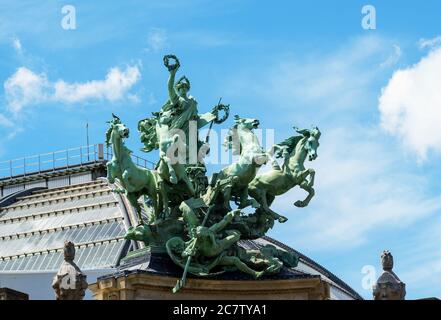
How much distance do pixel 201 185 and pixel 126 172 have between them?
3.43 meters

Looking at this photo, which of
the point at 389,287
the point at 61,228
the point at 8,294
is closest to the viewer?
the point at 8,294

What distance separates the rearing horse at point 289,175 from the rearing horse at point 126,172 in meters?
4.15

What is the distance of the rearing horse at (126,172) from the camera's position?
59.6m

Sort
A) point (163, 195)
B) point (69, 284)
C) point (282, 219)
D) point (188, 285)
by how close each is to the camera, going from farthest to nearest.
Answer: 1. point (282, 219)
2. point (163, 195)
3. point (188, 285)
4. point (69, 284)

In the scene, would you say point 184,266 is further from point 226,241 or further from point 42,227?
point 42,227

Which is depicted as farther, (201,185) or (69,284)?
(201,185)

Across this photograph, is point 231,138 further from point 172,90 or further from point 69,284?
point 69,284

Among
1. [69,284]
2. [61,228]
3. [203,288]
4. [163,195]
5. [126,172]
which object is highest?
[61,228]

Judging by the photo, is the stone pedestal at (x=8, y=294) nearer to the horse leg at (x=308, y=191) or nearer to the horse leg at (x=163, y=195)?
the horse leg at (x=163, y=195)

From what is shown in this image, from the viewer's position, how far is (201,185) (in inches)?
2443

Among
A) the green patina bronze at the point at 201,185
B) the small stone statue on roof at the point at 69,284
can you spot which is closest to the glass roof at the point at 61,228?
the green patina bronze at the point at 201,185

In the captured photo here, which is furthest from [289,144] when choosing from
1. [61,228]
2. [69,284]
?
[61,228]

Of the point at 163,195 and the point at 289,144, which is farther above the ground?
the point at 289,144
